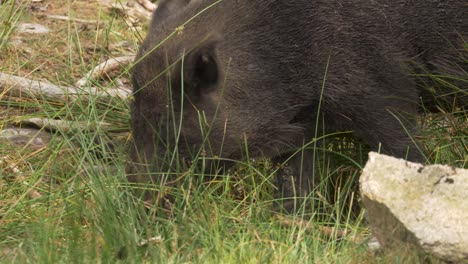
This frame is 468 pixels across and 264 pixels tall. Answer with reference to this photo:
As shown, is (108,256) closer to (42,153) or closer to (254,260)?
(254,260)

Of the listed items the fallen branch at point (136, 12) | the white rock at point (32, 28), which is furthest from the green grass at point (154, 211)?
the fallen branch at point (136, 12)

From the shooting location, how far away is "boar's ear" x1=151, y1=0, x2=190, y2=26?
579 cm

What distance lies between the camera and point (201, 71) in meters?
5.37

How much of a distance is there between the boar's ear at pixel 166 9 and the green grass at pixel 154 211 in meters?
0.63

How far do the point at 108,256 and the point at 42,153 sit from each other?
74.8 inches

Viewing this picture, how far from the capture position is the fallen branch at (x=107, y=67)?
6809 mm

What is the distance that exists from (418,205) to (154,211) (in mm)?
1373

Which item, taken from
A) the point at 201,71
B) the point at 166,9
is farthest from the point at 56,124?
the point at 201,71

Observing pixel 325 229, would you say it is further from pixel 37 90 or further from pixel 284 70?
pixel 37 90

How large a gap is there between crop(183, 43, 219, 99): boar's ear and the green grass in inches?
19.5

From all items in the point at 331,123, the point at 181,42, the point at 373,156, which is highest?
the point at 181,42

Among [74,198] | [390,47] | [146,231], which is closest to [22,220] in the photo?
[74,198]

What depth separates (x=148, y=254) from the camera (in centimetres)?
445

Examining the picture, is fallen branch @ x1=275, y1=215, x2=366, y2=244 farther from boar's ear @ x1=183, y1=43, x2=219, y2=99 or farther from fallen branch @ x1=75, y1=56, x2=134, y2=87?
fallen branch @ x1=75, y1=56, x2=134, y2=87
